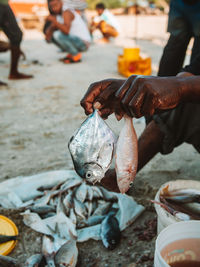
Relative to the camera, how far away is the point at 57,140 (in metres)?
3.71

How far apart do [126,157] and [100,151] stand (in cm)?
16

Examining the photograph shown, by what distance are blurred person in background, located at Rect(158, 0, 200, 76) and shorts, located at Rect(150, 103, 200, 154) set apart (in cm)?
54

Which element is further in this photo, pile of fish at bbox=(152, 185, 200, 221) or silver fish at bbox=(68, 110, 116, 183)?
pile of fish at bbox=(152, 185, 200, 221)

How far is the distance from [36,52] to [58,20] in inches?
73.4

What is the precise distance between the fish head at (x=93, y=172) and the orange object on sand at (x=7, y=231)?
1045 mm

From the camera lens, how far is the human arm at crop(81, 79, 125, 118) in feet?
5.53

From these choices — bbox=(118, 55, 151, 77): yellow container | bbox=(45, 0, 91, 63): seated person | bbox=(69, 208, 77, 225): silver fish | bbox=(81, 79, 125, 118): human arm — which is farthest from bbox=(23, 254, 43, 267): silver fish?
bbox=(45, 0, 91, 63): seated person

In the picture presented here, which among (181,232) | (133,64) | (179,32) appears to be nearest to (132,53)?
(133,64)

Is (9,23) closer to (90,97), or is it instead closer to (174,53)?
(174,53)

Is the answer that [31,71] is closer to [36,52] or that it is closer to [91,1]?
[36,52]

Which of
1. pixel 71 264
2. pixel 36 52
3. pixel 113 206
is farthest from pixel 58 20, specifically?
pixel 71 264

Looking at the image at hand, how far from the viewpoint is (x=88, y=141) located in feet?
4.91

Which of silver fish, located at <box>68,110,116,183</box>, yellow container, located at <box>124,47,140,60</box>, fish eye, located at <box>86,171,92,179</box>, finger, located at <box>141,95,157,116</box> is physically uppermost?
finger, located at <box>141,95,157,116</box>

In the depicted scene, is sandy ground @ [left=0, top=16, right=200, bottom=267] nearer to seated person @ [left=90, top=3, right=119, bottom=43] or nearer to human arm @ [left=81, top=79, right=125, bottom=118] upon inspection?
human arm @ [left=81, top=79, right=125, bottom=118]
